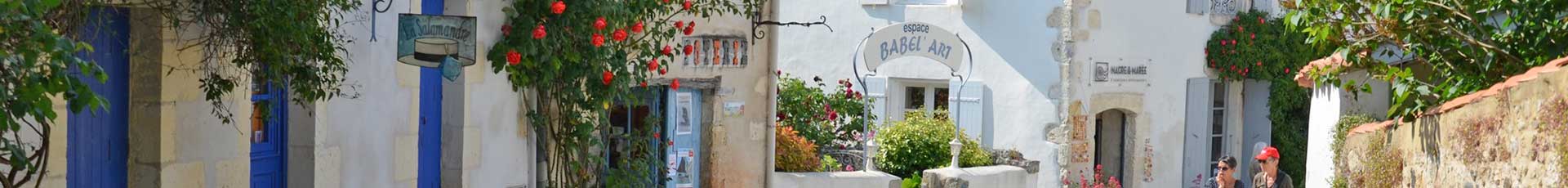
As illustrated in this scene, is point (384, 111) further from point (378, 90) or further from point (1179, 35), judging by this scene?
point (1179, 35)

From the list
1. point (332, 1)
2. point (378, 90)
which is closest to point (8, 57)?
point (332, 1)

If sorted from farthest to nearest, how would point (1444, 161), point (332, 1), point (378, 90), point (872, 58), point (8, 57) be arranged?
point (872, 58)
point (378, 90)
point (332, 1)
point (1444, 161)
point (8, 57)

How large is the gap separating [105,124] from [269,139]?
0.79 metres

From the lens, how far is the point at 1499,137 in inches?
207

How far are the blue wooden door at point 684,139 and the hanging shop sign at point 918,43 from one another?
222 centimetres

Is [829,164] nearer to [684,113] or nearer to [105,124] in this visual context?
[684,113]

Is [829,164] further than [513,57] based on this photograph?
Yes

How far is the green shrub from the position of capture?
10.9 meters

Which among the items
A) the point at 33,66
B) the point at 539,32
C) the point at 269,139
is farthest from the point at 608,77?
the point at 33,66

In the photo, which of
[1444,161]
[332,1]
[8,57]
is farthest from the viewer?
[332,1]

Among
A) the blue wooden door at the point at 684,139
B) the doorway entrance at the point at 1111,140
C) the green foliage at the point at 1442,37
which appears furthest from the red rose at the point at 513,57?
the doorway entrance at the point at 1111,140

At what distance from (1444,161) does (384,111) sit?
3.75 m

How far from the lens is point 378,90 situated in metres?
7.37

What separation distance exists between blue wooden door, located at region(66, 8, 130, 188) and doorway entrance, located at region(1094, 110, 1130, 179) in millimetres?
10587
